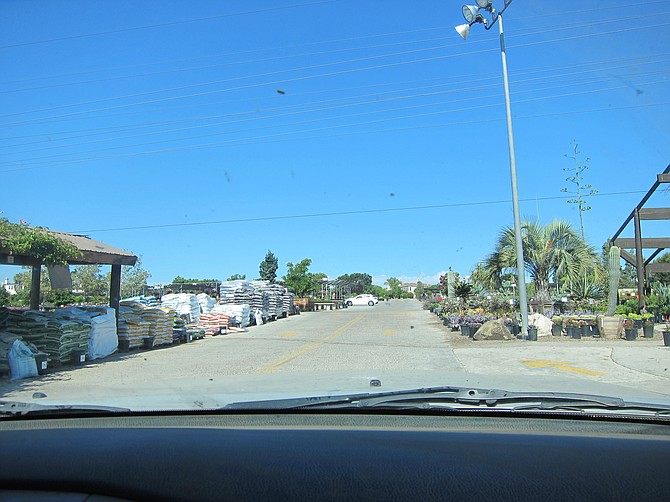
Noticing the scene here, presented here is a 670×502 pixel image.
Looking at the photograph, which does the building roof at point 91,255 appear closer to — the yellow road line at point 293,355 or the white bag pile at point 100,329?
the white bag pile at point 100,329

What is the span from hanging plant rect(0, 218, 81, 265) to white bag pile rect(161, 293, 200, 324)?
9.78 m

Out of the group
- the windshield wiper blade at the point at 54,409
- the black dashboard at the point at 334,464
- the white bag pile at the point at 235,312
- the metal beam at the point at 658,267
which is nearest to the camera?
the black dashboard at the point at 334,464

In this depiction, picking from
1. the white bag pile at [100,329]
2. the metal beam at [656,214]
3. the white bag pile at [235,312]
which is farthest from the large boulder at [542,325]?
the white bag pile at [235,312]

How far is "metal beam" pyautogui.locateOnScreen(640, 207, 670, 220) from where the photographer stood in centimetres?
2150

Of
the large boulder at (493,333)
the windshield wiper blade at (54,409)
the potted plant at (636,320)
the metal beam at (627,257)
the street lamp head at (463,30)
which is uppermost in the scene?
the street lamp head at (463,30)

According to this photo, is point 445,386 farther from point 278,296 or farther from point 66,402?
point 278,296

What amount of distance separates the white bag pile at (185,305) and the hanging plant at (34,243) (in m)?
9.78

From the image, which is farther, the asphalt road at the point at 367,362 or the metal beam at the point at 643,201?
the metal beam at the point at 643,201

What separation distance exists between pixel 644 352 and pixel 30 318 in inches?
554

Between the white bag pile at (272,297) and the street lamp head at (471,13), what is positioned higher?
the street lamp head at (471,13)

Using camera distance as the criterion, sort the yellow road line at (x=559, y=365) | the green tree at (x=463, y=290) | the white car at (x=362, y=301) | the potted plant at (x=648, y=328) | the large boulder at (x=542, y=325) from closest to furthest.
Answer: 1. the yellow road line at (x=559, y=365)
2. the potted plant at (x=648, y=328)
3. the large boulder at (x=542, y=325)
4. the green tree at (x=463, y=290)
5. the white car at (x=362, y=301)

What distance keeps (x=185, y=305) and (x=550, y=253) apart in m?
15.1

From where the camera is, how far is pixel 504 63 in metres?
17.4

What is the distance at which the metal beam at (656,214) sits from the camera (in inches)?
846
